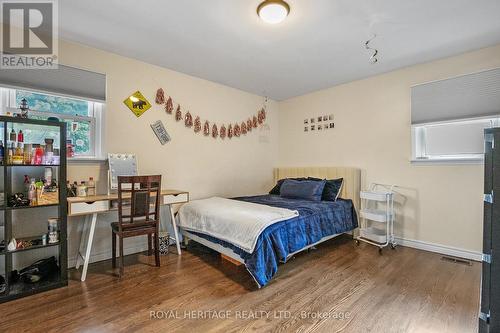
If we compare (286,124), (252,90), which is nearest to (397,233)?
(286,124)

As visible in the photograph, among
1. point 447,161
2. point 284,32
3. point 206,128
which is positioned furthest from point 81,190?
point 447,161

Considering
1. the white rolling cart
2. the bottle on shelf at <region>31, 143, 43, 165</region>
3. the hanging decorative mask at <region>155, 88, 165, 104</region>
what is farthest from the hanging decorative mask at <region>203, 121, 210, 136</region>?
the white rolling cart

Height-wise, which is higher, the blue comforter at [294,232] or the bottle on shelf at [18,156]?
the bottle on shelf at [18,156]

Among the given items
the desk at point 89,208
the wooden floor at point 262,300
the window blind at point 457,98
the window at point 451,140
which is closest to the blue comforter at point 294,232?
the wooden floor at point 262,300

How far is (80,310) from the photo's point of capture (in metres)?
1.85

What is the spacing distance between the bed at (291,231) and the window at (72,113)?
143 centimetres

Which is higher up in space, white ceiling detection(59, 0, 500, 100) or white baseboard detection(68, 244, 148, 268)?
white ceiling detection(59, 0, 500, 100)

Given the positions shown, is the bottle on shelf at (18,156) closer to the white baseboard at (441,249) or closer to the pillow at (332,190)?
the pillow at (332,190)

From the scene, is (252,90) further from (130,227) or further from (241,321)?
(241,321)

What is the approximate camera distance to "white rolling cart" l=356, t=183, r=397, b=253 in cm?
317

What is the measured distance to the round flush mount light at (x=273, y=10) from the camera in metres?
1.95

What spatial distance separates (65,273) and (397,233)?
3.94 meters

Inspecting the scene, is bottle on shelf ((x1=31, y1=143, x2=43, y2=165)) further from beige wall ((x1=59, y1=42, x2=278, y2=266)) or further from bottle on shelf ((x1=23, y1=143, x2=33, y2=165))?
beige wall ((x1=59, y1=42, x2=278, y2=266))

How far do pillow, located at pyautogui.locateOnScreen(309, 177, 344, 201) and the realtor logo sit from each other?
364cm
